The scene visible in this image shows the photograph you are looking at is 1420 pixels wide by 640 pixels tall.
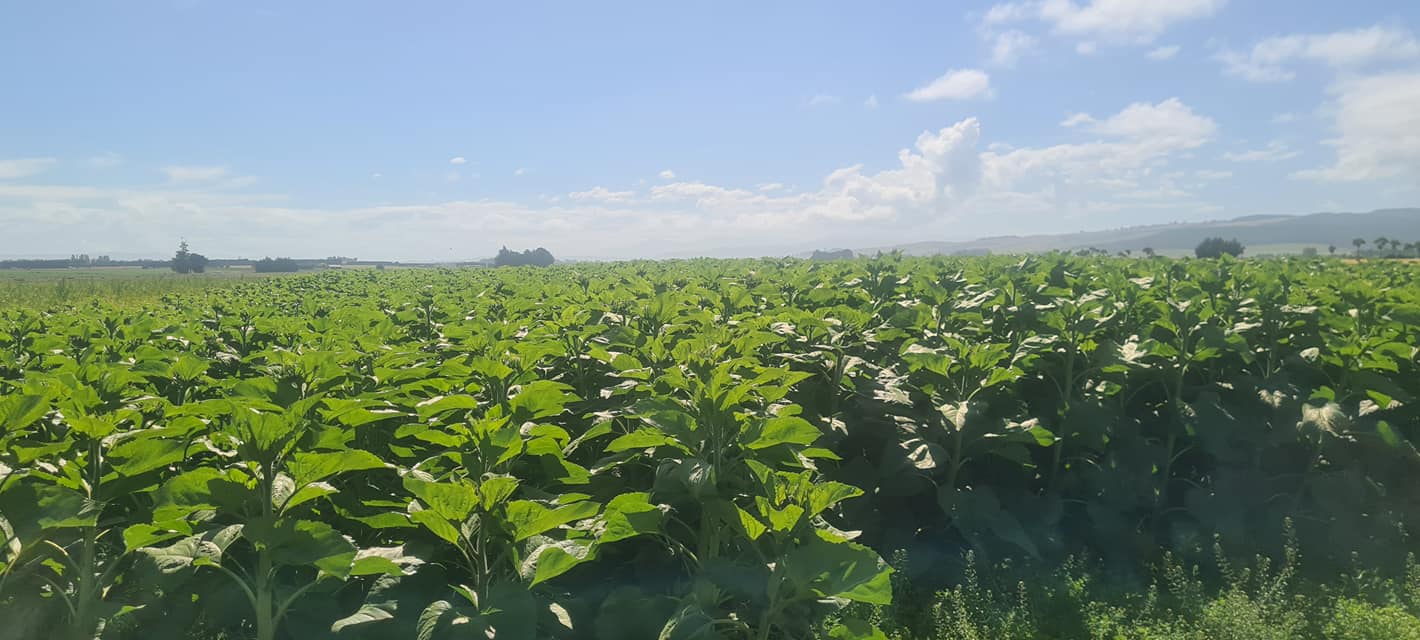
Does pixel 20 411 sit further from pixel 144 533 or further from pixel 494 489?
pixel 494 489

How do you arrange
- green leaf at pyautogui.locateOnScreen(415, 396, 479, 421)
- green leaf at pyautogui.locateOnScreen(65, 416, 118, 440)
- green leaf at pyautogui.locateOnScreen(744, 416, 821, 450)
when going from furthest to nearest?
green leaf at pyautogui.locateOnScreen(415, 396, 479, 421), green leaf at pyautogui.locateOnScreen(744, 416, 821, 450), green leaf at pyautogui.locateOnScreen(65, 416, 118, 440)

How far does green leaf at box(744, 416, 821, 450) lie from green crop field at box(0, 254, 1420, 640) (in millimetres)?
16

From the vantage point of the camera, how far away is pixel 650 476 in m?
3.80

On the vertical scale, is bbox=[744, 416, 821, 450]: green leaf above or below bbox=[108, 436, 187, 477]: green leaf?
below

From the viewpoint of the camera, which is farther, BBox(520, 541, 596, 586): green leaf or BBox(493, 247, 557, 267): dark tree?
BBox(493, 247, 557, 267): dark tree

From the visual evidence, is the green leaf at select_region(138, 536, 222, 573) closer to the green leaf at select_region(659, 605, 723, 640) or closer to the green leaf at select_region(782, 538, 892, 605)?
the green leaf at select_region(659, 605, 723, 640)

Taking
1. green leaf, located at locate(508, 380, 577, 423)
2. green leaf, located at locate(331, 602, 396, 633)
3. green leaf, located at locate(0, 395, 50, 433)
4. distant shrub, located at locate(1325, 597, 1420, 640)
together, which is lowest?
distant shrub, located at locate(1325, 597, 1420, 640)

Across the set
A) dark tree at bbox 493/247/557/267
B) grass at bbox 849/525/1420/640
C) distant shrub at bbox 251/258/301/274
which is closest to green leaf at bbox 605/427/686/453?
grass at bbox 849/525/1420/640

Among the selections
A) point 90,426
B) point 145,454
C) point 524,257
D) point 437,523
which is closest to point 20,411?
point 90,426

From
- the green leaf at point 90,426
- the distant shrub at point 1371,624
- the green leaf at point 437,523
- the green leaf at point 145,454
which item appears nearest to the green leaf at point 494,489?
the green leaf at point 437,523

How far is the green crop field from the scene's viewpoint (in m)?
2.35

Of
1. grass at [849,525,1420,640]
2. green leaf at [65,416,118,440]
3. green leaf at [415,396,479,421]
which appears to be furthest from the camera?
grass at [849,525,1420,640]

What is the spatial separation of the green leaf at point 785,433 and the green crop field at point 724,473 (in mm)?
16

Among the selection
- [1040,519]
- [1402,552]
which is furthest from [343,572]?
[1402,552]
